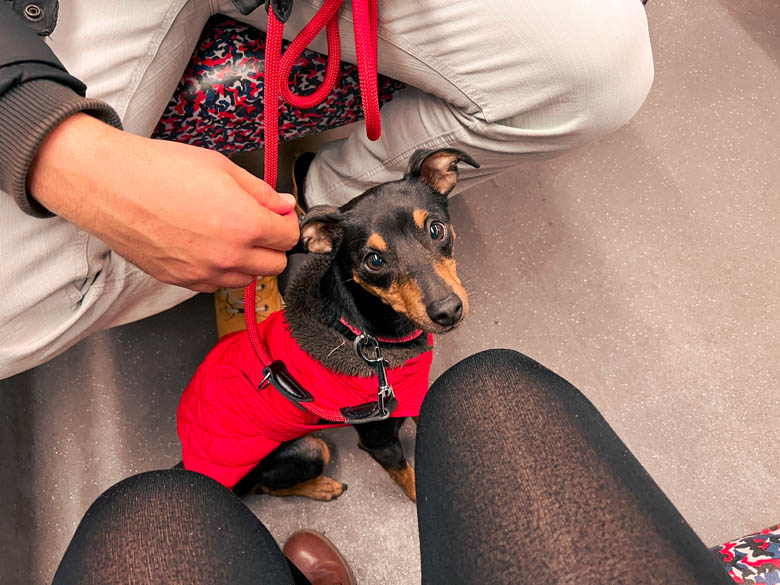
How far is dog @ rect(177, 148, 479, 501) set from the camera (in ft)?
3.52

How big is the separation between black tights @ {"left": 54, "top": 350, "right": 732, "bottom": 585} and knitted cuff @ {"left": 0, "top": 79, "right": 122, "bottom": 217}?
0.42m

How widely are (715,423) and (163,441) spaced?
1.42 metres

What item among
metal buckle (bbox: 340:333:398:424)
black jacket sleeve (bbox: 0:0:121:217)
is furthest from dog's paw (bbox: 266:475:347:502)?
black jacket sleeve (bbox: 0:0:121:217)

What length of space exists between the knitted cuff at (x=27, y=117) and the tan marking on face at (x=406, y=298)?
1.91 feet

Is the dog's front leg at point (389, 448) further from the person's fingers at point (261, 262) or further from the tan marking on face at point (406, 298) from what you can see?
the person's fingers at point (261, 262)

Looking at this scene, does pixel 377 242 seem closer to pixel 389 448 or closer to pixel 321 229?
pixel 321 229

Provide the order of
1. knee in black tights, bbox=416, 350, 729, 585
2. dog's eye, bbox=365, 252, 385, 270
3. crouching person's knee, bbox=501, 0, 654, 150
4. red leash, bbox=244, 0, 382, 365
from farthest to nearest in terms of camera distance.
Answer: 1. dog's eye, bbox=365, 252, 385, 270
2. crouching person's knee, bbox=501, 0, 654, 150
3. red leash, bbox=244, 0, 382, 365
4. knee in black tights, bbox=416, 350, 729, 585

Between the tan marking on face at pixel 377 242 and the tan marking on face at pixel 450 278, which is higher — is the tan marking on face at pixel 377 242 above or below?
above

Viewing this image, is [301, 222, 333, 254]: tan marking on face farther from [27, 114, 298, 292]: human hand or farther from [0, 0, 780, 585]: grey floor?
[0, 0, 780, 585]: grey floor

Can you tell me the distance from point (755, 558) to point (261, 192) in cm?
85

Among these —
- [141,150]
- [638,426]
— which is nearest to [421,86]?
[141,150]

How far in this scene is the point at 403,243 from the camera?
1.09 m

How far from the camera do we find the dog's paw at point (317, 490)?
1377mm

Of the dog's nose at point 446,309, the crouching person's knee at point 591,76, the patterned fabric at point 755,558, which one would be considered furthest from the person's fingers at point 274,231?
the patterned fabric at point 755,558
